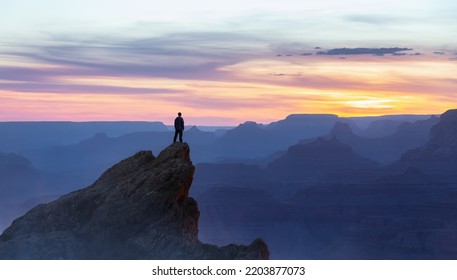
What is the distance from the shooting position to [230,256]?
45844 millimetres

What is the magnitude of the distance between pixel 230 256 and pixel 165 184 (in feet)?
24.0

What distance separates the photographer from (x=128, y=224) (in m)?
49.1

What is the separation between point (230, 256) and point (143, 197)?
303 inches

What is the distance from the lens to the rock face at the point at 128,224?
4703cm

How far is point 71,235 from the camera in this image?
1955 inches

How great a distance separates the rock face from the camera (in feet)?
154

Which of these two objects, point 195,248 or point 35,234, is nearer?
point 195,248
